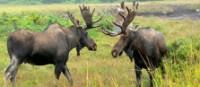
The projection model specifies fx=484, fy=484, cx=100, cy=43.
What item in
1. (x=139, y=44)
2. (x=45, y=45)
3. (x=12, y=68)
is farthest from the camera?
(x=45, y=45)

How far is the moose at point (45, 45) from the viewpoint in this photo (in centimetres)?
1031

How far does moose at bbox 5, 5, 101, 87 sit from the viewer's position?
10.3m

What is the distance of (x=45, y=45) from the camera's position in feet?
35.6

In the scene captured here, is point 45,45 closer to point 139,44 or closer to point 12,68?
point 12,68

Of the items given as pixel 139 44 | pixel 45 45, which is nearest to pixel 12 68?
pixel 45 45

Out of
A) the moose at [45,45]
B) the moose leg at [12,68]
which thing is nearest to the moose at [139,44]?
the moose at [45,45]

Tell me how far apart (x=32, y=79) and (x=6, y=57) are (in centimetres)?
379

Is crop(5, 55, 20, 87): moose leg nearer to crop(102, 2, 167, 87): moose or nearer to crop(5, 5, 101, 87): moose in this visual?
A: crop(5, 5, 101, 87): moose

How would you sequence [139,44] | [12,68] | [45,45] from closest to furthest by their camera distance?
[12,68]
[139,44]
[45,45]

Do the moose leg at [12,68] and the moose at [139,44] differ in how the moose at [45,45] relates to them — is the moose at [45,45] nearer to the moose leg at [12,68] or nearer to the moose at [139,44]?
the moose leg at [12,68]

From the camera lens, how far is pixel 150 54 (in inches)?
418

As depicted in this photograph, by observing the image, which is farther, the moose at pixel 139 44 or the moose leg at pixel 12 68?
the moose at pixel 139 44

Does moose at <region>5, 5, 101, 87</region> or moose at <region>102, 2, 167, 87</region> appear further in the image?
moose at <region>102, 2, 167, 87</region>

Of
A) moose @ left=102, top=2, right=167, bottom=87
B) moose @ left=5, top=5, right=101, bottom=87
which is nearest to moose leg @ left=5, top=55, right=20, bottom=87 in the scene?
moose @ left=5, top=5, right=101, bottom=87
